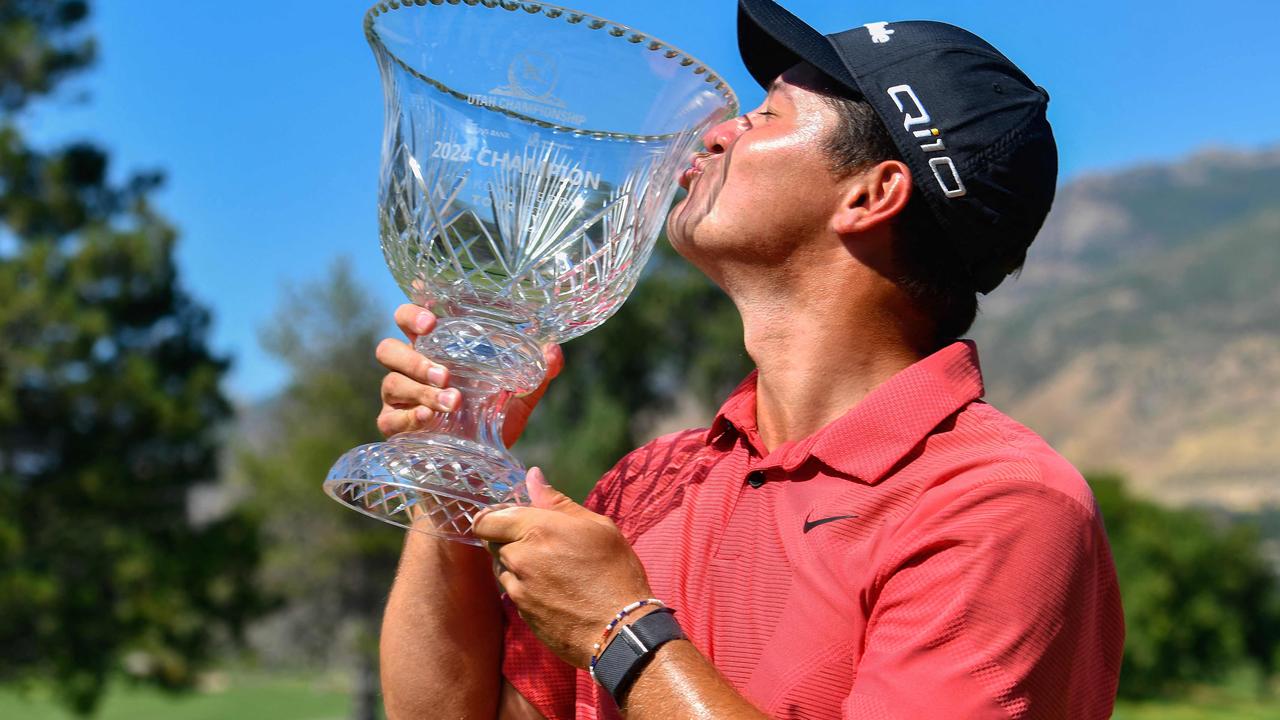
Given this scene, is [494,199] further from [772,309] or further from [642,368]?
[642,368]

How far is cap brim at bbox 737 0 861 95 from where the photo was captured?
2219 millimetres

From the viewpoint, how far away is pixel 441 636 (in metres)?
2.30

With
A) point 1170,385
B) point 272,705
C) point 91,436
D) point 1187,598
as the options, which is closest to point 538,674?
point 91,436

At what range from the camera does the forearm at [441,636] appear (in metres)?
2.31

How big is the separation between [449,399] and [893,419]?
689 millimetres

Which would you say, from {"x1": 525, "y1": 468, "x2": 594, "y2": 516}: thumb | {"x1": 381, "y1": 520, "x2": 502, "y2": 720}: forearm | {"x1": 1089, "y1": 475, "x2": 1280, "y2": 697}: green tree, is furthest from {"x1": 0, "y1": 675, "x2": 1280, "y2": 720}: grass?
{"x1": 525, "y1": 468, "x2": 594, "y2": 516}: thumb

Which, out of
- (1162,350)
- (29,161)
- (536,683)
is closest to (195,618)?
(29,161)

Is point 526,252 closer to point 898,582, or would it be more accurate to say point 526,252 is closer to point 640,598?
point 640,598

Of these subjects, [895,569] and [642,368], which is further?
[642,368]

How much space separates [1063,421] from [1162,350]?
18856 mm

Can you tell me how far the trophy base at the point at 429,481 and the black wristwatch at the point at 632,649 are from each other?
27 centimetres

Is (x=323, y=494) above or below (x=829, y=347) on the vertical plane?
below

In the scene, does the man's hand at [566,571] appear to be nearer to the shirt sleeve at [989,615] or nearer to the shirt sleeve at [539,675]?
the shirt sleeve at [989,615]

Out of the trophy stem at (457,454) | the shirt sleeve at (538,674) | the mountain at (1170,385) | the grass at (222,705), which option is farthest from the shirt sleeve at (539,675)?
the mountain at (1170,385)
